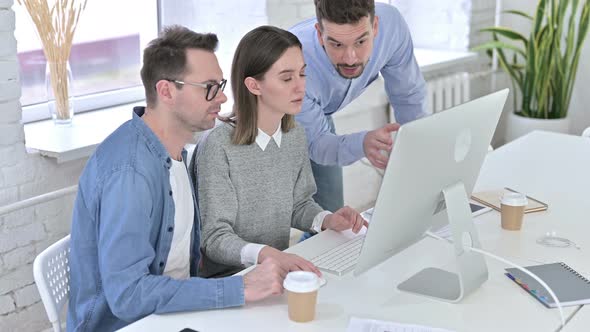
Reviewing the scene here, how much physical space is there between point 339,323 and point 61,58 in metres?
1.69

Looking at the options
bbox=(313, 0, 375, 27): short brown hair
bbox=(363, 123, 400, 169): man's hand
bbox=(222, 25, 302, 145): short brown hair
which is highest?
bbox=(313, 0, 375, 27): short brown hair

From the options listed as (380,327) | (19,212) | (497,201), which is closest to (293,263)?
(380,327)

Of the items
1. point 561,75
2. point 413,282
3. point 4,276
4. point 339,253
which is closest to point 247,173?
point 339,253

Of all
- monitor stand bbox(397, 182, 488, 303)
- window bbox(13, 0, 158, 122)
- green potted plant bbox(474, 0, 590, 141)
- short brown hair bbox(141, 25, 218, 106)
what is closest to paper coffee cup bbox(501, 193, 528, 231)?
monitor stand bbox(397, 182, 488, 303)

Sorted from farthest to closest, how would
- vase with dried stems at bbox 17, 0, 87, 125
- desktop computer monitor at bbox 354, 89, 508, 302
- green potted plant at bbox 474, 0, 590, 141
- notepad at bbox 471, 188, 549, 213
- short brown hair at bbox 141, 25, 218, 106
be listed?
green potted plant at bbox 474, 0, 590, 141, vase with dried stems at bbox 17, 0, 87, 125, notepad at bbox 471, 188, 549, 213, short brown hair at bbox 141, 25, 218, 106, desktop computer monitor at bbox 354, 89, 508, 302

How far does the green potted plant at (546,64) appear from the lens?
4570 mm

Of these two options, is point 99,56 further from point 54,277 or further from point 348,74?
point 54,277

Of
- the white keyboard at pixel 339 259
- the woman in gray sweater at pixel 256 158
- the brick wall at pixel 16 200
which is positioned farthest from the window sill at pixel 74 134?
the white keyboard at pixel 339 259

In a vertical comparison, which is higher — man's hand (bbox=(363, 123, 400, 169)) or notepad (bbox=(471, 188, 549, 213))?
man's hand (bbox=(363, 123, 400, 169))

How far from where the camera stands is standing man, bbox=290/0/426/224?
236 cm

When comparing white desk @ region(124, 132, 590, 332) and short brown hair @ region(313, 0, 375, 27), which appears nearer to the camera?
white desk @ region(124, 132, 590, 332)

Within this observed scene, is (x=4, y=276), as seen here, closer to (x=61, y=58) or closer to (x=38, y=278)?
(x=61, y=58)

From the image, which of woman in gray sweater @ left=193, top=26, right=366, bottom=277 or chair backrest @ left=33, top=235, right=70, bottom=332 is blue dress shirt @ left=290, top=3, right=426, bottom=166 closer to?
woman in gray sweater @ left=193, top=26, right=366, bottom=277

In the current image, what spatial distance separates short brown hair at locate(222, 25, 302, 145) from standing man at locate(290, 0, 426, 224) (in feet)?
0.81
